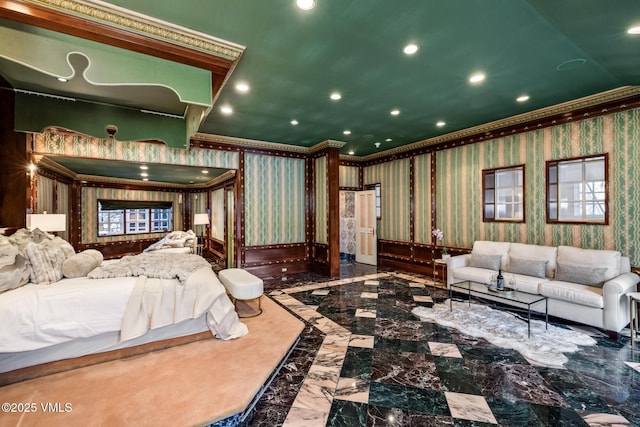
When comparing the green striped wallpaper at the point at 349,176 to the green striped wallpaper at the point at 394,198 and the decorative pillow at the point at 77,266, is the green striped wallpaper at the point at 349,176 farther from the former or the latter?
the decorative pillow at the point at 77,266

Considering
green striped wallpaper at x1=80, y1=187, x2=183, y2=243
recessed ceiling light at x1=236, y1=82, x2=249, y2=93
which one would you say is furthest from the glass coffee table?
green striped wallpaper at x1=80, y1=187, x2=183, y2=243

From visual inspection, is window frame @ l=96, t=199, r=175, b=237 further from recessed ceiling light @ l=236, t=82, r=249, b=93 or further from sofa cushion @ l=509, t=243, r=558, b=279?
sofa cushion @ l=509, t=243, r=558, b=279

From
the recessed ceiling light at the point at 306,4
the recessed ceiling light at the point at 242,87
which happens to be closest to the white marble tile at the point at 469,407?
the recessed ceiling light at the point at 306,4

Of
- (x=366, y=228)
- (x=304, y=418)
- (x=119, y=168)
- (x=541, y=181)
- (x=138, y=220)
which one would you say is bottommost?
(x=304, y=418)

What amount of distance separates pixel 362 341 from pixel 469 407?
1237mm

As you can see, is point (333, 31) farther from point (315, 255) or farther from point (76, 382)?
point (315, 255)

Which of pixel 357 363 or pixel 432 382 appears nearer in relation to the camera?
pixel 432 382

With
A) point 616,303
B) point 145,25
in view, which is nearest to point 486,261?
point 616,303

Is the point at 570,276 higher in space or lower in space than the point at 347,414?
higher

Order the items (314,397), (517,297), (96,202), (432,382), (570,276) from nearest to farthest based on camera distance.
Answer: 1. (314,397)
2. (432,382)
3. (517,297)
4. (570,276)
5. (96,202)

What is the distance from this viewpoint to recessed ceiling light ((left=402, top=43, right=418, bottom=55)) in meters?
2.67

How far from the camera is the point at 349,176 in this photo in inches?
324

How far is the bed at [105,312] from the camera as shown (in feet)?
7.54

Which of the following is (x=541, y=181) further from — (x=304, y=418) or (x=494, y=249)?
(x=304, y=418)
